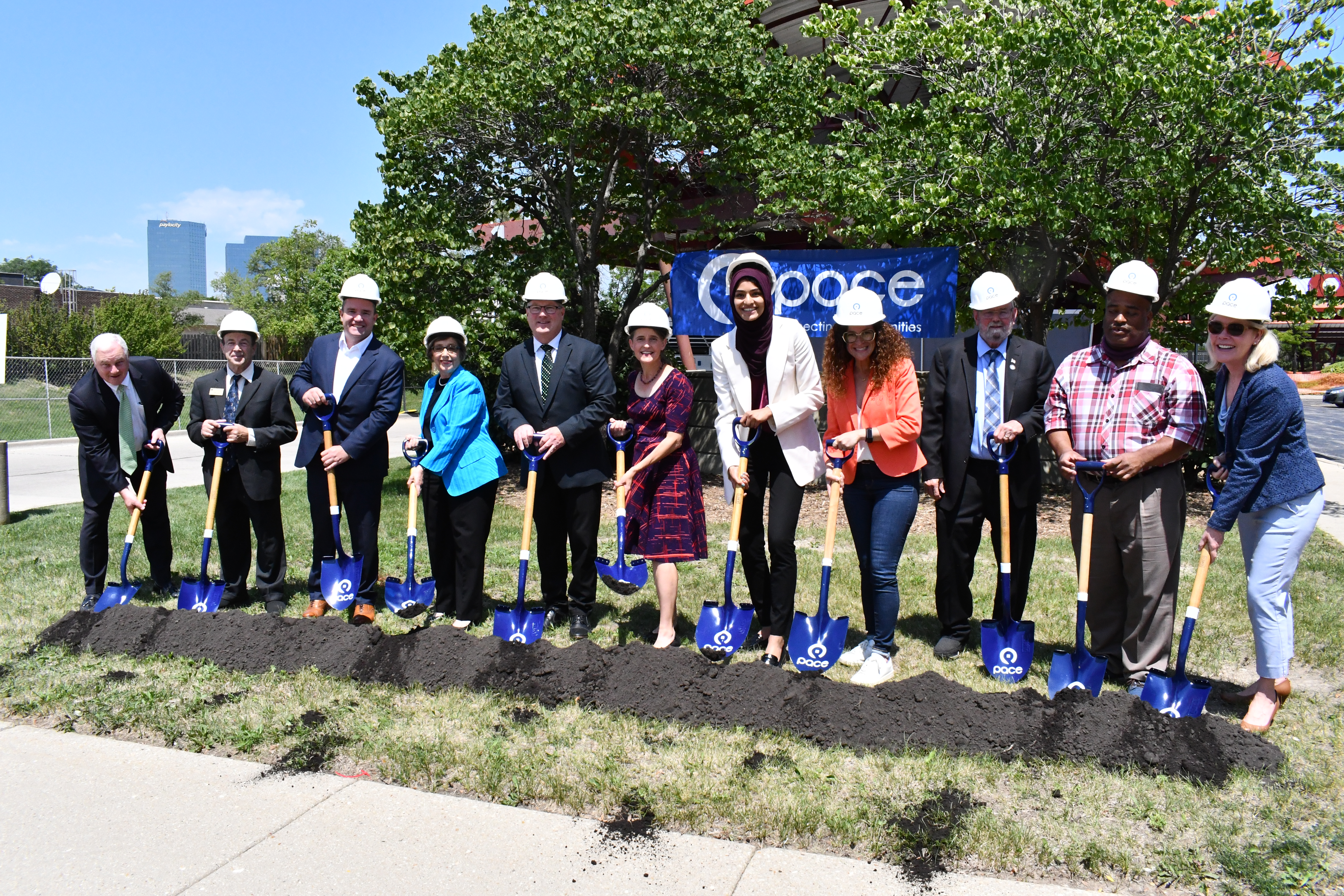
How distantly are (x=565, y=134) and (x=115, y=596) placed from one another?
637 centimetres

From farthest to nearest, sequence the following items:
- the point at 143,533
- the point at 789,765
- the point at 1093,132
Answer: the point at 1093,132 < the point at 143,533 < the point at 789,765

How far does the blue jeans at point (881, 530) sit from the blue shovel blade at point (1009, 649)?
48cm

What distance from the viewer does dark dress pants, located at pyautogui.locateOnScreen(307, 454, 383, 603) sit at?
5.65 meters

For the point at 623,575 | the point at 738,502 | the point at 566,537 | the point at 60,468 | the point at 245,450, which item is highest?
the point at 245,450

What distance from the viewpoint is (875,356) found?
4668 millimetres

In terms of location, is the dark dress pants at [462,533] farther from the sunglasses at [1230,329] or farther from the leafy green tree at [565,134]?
the leafy green tree at [565,134]

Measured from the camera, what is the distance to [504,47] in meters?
9.55

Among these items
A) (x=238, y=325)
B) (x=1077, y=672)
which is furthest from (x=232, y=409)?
(x=1077, y=672)

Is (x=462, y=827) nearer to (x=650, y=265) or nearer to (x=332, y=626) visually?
(x=332, y=626)

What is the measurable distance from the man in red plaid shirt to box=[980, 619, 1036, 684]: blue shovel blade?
0.38 metres

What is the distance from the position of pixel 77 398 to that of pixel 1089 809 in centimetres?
596

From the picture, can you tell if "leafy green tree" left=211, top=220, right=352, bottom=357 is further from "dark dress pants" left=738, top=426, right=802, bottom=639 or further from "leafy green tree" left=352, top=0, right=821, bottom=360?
"dark dress pants" left=738, top=426, right=802, bottom=639

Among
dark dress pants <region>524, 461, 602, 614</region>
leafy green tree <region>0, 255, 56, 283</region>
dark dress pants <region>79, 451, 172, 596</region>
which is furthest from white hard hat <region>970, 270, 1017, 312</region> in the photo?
leafy green tree <region>0, 255, 56, 283</region>

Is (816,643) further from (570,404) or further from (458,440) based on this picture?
(458,440)
